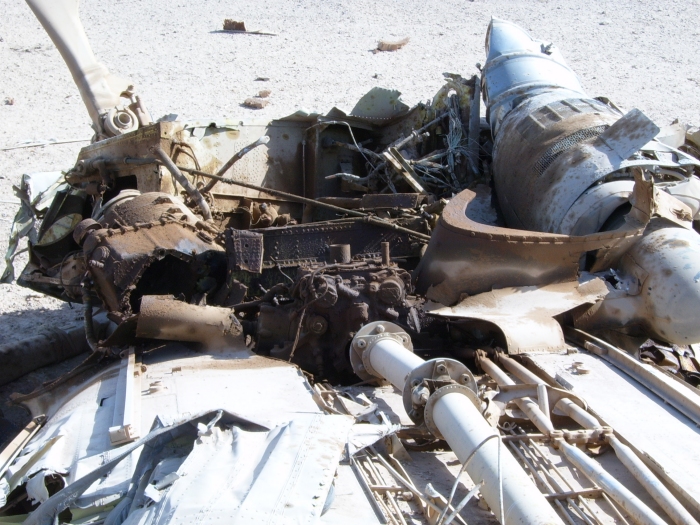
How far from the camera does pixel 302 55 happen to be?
19312 millimetres

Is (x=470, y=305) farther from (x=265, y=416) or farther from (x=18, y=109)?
(x=18, y=109)

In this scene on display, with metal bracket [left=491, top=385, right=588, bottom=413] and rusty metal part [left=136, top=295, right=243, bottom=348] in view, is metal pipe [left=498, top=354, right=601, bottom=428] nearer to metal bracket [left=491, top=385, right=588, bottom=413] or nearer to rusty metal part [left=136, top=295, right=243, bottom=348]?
metal bracket [left=491, top=385, right=588, bottom=413]

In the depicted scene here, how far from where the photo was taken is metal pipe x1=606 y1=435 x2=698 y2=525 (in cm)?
285

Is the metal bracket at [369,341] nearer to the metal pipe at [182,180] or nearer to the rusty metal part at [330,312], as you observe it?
the rusty metal part at [330,312]

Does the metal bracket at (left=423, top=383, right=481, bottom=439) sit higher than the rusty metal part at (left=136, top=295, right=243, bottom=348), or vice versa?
the rusty metal part at (left=136, top=295, right=243, bottom=348)

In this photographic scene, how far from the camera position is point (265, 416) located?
11.7 ft

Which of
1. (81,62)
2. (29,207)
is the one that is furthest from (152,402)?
(81,62)

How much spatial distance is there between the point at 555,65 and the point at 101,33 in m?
15.5

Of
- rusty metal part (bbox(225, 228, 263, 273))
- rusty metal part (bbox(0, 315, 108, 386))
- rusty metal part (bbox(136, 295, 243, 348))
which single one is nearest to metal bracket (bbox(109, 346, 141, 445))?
rusty metal part (bbox(136, 295, 243, 348))

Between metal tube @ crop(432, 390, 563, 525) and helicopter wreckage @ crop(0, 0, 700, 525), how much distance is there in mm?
10

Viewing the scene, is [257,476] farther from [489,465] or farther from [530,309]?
[530,309]

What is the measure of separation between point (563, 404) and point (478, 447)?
3.77ft

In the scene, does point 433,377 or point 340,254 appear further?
point 340,254

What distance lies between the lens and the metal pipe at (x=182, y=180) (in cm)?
658
